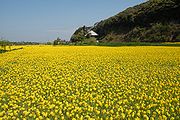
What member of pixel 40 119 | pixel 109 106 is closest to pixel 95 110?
pixel 109 106

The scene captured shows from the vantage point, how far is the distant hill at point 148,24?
60.0 metres

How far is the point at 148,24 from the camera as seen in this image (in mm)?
70438

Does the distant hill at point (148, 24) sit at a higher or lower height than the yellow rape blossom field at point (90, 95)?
higher

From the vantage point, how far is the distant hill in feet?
197

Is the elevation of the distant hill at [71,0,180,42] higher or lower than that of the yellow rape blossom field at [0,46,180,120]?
higher

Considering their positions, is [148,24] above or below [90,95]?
above

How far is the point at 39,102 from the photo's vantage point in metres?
8.56

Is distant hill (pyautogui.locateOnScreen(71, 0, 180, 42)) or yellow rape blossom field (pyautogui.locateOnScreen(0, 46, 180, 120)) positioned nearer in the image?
yellow rape blossom field (pyautogui.locateOnScreen(0, 46, 180, 120))

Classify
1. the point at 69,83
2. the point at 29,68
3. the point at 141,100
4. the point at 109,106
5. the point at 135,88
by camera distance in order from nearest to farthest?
1. the point at 109,106
2. the point at 141,100
3. the point at 135,88
4. the point at 69,83
5. the point at 29,68

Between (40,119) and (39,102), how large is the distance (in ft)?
5.52

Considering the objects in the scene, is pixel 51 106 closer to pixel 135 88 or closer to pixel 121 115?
pixel 121 115

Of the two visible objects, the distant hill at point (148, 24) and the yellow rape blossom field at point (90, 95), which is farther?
the distant hill at point (148, 24)

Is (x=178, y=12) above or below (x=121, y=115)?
above

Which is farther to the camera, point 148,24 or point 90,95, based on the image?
point 148,24
